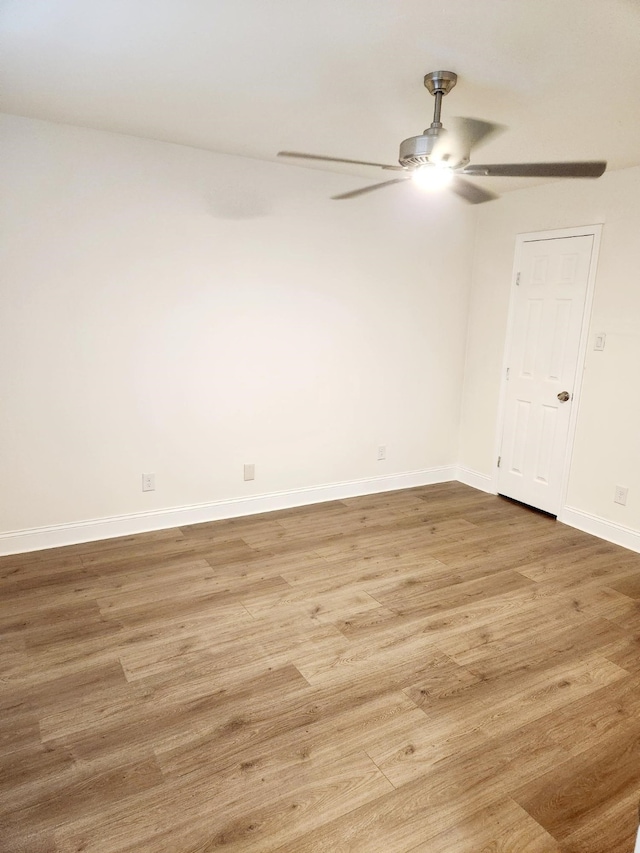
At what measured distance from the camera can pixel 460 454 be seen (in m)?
4.89

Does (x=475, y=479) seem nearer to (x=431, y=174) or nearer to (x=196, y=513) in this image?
(x=196, y=513)

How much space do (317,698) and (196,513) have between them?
6.19 ft

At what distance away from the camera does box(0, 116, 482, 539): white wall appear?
3.01 metres

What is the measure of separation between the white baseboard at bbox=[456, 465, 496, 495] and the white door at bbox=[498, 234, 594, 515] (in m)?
0.17

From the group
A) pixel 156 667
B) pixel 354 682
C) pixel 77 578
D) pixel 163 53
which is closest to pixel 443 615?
pixel 354 682

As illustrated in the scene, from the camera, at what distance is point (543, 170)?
220 cm

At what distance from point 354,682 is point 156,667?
→ 0.83 metres

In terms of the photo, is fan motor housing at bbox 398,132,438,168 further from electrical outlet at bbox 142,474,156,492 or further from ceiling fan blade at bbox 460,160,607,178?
electrical outlet at bbox 142,474,156,492

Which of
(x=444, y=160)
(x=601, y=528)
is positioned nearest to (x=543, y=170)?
(x=444, y=160)

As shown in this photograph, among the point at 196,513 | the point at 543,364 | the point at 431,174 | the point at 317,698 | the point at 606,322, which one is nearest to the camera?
the point at 317,698

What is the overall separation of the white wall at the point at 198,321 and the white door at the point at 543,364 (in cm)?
64

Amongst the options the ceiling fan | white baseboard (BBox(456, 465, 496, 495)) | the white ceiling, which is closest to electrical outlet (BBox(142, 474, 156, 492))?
the white ceiling

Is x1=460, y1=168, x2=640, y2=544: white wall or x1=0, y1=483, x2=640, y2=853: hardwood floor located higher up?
x1=460, y1=168, x2=640, y2=544: white wall

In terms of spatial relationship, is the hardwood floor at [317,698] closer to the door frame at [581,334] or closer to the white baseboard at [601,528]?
the white baseboard at [601,528]
